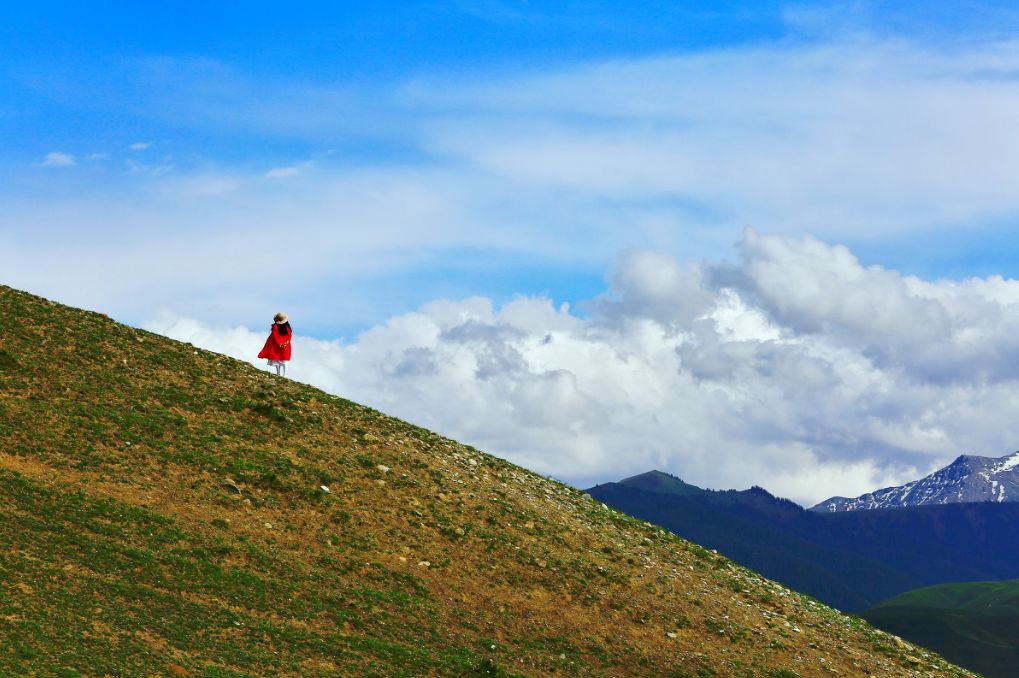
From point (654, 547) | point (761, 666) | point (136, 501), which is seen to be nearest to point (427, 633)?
point (136, 501)

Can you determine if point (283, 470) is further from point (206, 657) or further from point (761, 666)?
point (761, 666)

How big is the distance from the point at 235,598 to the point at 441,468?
61.7ft

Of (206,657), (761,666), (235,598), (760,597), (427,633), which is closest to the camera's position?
(206,657)

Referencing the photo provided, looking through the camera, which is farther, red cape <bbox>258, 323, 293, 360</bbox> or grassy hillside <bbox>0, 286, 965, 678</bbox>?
red cape <bbox>258, 323, 293, 360</bbox>

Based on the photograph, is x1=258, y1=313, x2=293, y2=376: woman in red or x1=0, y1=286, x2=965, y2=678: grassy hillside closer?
x1=0, y1=286, x2=965, y2=678: grassy hillside

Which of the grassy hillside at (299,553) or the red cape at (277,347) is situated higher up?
the red cape at (277,347)

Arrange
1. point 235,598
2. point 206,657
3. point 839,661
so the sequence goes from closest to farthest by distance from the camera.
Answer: point 206,657
point 235,598
point 839,661

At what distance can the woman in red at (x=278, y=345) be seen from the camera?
56.4 metres

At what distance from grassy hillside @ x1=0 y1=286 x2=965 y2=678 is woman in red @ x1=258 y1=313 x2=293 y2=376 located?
115 cm

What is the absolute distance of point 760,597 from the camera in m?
52.2

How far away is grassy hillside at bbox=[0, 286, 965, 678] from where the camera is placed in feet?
108

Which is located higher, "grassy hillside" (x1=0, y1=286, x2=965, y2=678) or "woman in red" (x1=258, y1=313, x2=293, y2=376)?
"woman in red" (x1=258, y1=313, x2=293, y2=376)

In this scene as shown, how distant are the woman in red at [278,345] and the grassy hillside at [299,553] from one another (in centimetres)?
115

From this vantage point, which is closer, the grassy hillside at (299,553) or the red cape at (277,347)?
the grassy hillside at (299,553)
